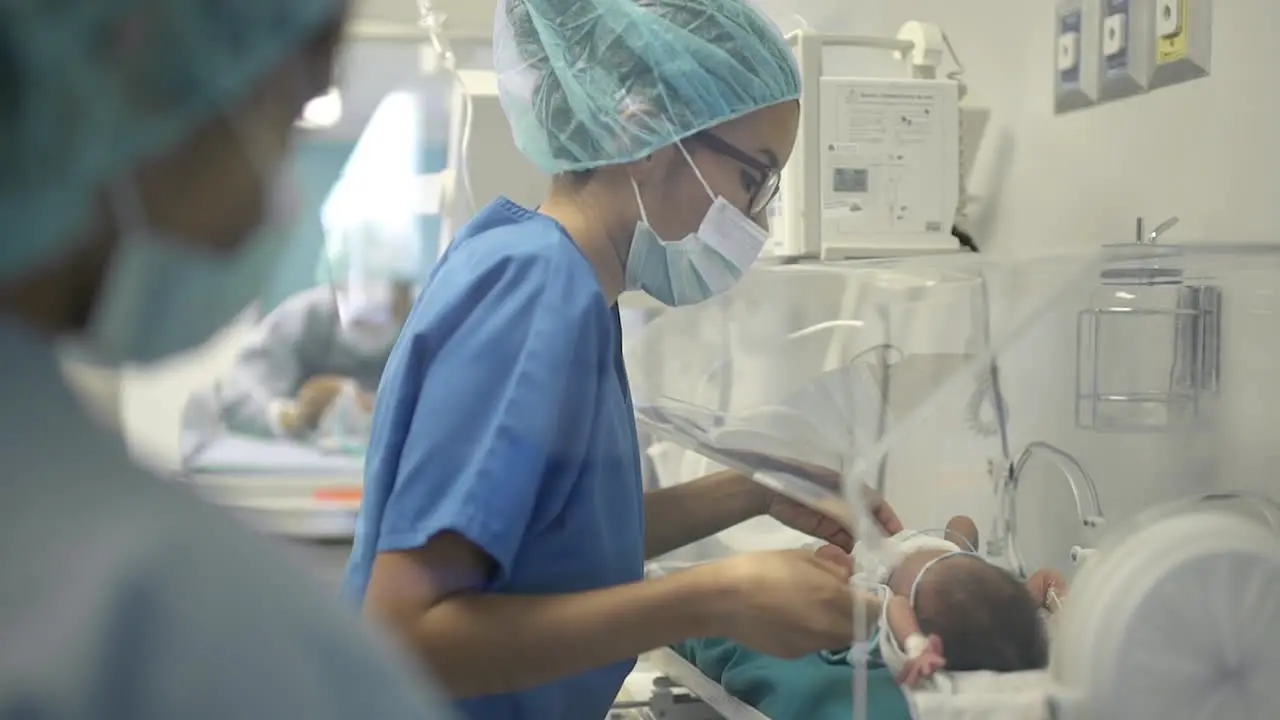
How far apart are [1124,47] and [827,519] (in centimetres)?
99

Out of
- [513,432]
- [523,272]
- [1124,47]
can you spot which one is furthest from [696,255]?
[1124,47]

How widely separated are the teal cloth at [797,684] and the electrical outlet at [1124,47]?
3.36 ft

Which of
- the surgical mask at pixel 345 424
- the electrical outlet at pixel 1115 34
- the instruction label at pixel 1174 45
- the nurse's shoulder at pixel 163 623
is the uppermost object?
A: the electrical outlet at pixel 1115 34

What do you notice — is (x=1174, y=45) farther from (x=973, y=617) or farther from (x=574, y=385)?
(x=574, y=385)

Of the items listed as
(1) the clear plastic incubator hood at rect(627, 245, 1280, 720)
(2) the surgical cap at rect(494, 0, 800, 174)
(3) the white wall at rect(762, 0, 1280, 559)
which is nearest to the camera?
(1) the clear plastic incubator hood at rect(627, 245, 1280, 720)

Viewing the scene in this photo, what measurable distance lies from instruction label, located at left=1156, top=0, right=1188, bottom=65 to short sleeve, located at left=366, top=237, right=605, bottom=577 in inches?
40.1

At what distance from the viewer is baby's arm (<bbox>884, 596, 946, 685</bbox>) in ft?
3.74

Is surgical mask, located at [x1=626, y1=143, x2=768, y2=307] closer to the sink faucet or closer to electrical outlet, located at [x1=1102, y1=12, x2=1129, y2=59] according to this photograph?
the sink faucet

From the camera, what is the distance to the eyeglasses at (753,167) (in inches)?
51.4

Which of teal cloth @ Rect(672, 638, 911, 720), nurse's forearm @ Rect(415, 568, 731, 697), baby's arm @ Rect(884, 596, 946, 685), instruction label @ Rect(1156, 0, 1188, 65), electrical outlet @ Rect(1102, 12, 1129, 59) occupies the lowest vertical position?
teal cloth @ Rect(672, 638, 911, 720)

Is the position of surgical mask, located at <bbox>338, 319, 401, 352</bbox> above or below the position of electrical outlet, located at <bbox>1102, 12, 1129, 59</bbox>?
below

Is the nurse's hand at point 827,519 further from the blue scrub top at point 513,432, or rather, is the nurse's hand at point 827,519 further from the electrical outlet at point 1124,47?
the electrical outlet at point 1124,47

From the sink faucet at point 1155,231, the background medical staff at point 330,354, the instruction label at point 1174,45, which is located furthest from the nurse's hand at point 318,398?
the instruction label at point 1174,45

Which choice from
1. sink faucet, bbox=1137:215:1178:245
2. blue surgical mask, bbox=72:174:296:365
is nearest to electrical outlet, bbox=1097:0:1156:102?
sink faucet, bbox=1137:215:1178:245
